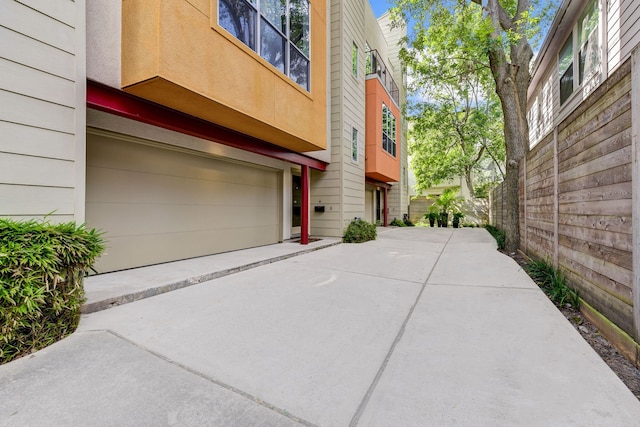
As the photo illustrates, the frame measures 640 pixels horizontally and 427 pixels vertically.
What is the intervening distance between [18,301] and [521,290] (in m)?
4.89

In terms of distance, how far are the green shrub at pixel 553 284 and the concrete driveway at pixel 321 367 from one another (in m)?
0.25

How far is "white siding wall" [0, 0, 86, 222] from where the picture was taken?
244 cm

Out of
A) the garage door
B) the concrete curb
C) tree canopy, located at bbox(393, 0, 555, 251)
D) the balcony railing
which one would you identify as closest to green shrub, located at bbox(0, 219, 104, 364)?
the concrete curb

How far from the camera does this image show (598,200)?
2518 millimetres

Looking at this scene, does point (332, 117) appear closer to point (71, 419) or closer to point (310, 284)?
point (310, 284)

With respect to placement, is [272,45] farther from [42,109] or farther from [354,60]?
[354,60]

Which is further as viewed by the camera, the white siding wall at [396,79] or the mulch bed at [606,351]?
the white siding wall at [396,79]

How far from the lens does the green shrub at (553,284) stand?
3072 mm

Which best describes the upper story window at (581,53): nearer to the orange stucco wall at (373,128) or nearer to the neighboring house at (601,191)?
the neighboring house at (601,191)

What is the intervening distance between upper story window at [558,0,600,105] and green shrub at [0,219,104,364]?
29.9 feet

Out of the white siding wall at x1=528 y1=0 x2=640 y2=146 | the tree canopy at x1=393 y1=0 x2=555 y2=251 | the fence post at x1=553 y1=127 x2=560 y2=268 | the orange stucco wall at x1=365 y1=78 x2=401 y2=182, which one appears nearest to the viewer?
the fence post at x1=553 y1=127 x2=560 y2=268

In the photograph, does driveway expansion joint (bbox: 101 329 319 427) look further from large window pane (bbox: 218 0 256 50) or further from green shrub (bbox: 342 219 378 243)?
green shrub (bbox: 342 219 378 243)

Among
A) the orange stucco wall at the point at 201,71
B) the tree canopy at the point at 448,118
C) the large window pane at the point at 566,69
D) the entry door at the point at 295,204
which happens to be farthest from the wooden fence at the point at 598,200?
the tree canopy at the point at 448,118

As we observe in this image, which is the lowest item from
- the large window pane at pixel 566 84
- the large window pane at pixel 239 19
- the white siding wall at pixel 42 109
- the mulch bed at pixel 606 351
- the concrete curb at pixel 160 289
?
the mulch bed at pixel 606 351
